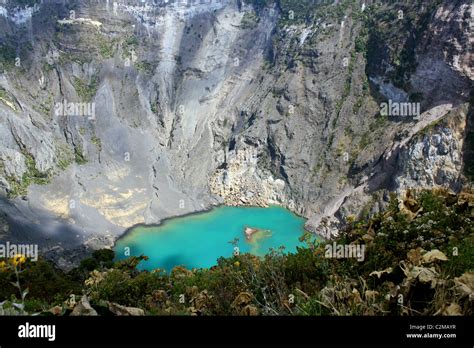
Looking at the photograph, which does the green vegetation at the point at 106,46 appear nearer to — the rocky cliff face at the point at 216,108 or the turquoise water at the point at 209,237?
the rocky cliff face at the point at 216,108

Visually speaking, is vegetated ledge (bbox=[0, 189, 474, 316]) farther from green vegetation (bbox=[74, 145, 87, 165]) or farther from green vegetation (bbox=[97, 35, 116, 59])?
green vegetation (bbox=[97, 35, 116, 59])

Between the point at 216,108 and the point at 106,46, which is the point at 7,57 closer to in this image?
the point at 106,46

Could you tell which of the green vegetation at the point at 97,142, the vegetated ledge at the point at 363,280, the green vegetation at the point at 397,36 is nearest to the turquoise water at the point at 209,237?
the green vegetation at the point at 97,142

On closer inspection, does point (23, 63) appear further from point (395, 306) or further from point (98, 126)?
point (395, 306)

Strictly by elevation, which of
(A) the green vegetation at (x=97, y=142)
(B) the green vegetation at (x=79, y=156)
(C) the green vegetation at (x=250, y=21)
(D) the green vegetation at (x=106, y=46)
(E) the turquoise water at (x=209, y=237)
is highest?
(C) the green vegetation at (x=250, y=21)

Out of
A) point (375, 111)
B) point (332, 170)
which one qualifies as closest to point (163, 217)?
point (332, 170)

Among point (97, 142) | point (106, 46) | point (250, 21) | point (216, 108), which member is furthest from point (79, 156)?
point (250, 21)
